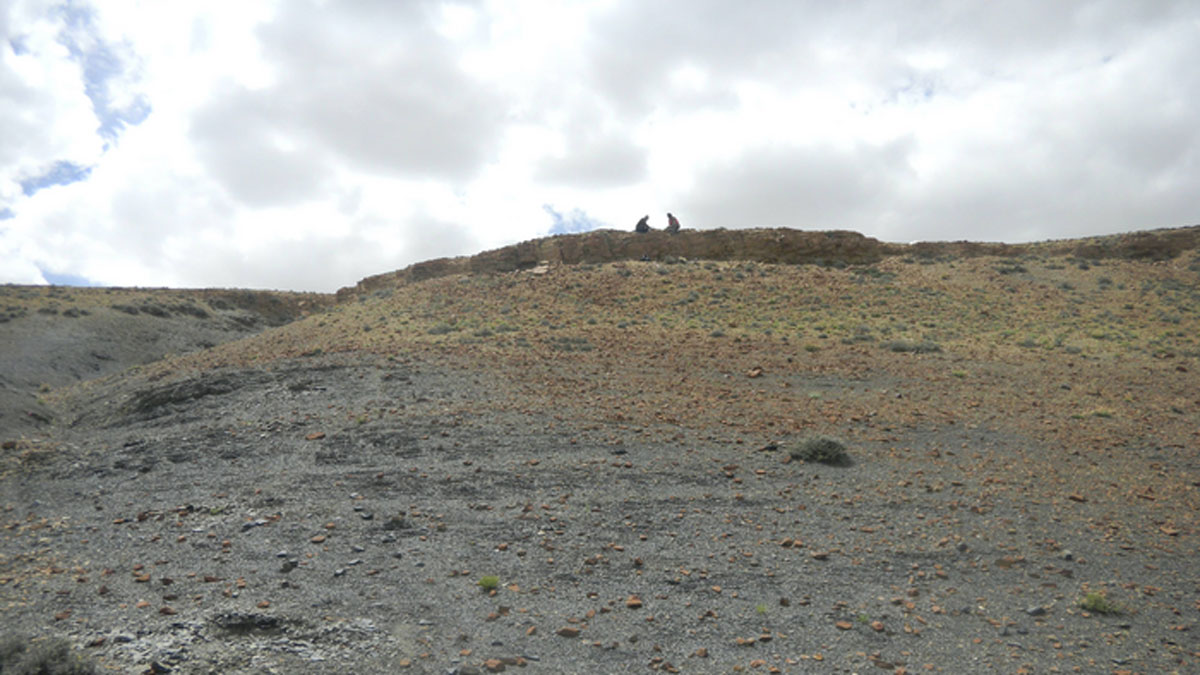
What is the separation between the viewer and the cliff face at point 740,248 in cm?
3812

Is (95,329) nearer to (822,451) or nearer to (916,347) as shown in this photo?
(822,451)

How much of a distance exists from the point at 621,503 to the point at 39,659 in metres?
6.98

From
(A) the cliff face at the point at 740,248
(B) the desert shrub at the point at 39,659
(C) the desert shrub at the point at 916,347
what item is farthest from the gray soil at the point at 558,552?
(A) the cliff face at the point at 740,248

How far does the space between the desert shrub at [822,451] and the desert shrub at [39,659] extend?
10.4m

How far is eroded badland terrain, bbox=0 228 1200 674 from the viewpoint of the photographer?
6855 mm

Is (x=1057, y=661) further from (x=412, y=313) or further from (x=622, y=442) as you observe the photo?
(x=412, y=313)

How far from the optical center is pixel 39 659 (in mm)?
5660

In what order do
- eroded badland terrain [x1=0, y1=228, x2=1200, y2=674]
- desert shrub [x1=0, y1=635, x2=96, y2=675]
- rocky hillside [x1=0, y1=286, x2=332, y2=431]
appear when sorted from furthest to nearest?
rocky hillside [x1=0, y1=286, x2=332, y2=431], eroded badland terrain [x1=0, y1=228, x2=1200, y2=674], desert shrub [x1=0, y1=635, x2=96, y2=675]

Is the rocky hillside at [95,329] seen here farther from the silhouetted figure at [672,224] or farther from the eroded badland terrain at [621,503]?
the silhouetted figure at [672,224]

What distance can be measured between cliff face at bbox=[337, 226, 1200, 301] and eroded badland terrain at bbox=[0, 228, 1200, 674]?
1449 centimetres

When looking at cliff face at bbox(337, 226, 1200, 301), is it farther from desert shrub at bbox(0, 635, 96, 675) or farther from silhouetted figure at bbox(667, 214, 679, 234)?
desert shrub at bbox(0, 635, 96, 675)

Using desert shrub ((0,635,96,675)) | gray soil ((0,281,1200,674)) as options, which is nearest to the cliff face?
gray soil ((0,281,1200,674))

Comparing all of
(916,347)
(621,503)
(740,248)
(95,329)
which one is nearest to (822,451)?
(621,503)

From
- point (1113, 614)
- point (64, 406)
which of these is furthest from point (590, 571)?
point (64, 406)
